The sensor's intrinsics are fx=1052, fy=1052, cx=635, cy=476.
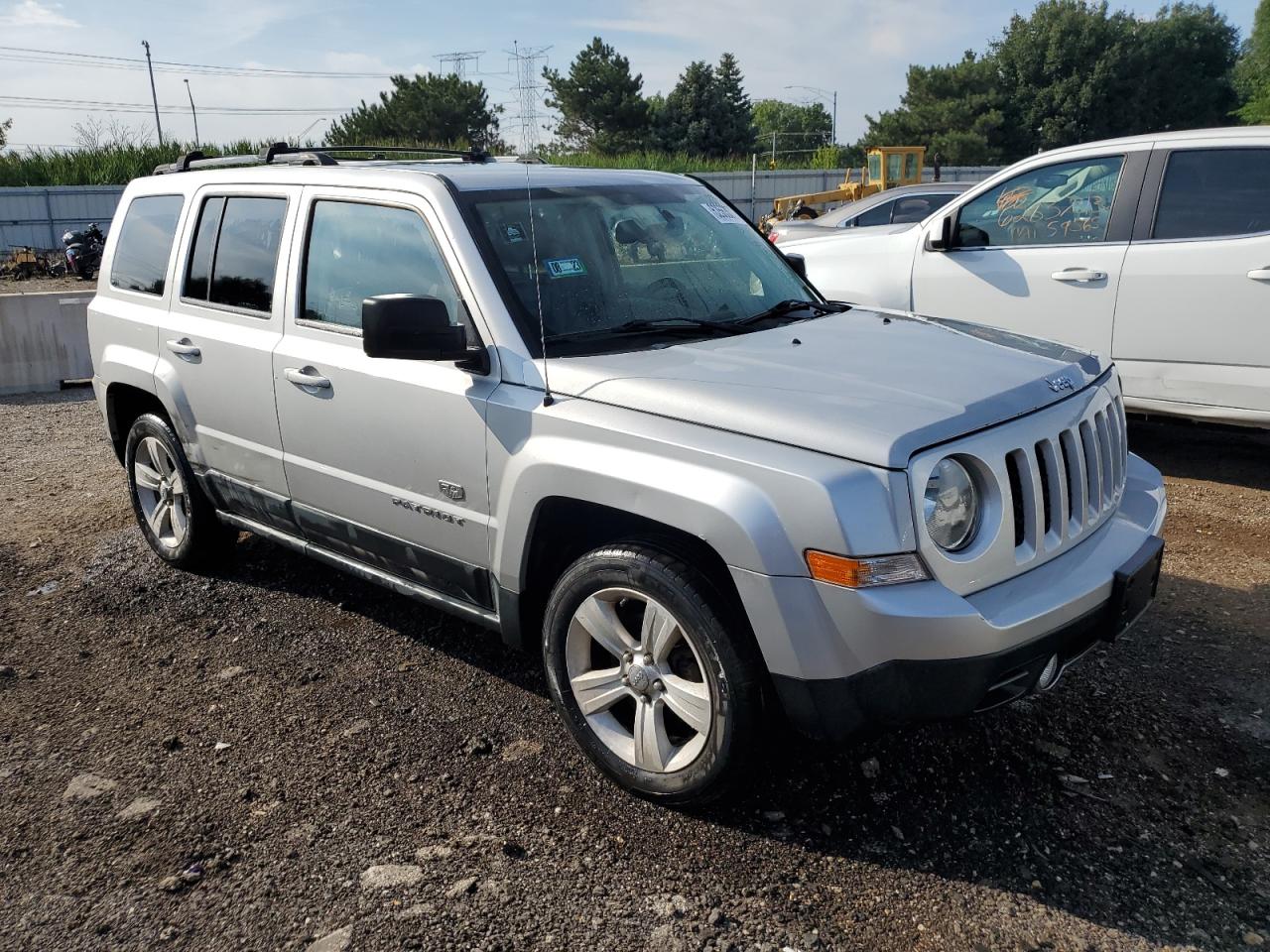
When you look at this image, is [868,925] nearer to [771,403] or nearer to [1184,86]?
[771,403]

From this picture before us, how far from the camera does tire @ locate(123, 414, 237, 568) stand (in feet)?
16.5

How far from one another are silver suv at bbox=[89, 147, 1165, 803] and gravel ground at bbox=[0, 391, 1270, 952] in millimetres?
346

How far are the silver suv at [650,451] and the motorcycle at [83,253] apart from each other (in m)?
23.4

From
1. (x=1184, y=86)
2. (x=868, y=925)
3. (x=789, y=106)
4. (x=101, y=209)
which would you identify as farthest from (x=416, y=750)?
(x=789, y=106)

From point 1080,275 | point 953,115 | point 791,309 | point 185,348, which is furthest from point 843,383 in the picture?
point 953,115

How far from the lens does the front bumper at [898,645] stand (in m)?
2.60

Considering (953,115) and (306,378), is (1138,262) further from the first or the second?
(953,115)

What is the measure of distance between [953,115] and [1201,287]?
6739 cm

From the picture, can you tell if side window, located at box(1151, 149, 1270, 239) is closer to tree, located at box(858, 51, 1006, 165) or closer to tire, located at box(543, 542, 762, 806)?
tire, located at box(543, 542, 762, 806)

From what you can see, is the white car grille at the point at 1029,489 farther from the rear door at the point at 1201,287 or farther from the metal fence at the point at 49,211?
the metal fence at the point at 49,211

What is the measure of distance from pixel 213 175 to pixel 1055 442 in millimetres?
3820

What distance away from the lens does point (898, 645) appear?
261 cm

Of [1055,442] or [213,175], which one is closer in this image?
[1055,442]

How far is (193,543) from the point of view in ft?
16.7
